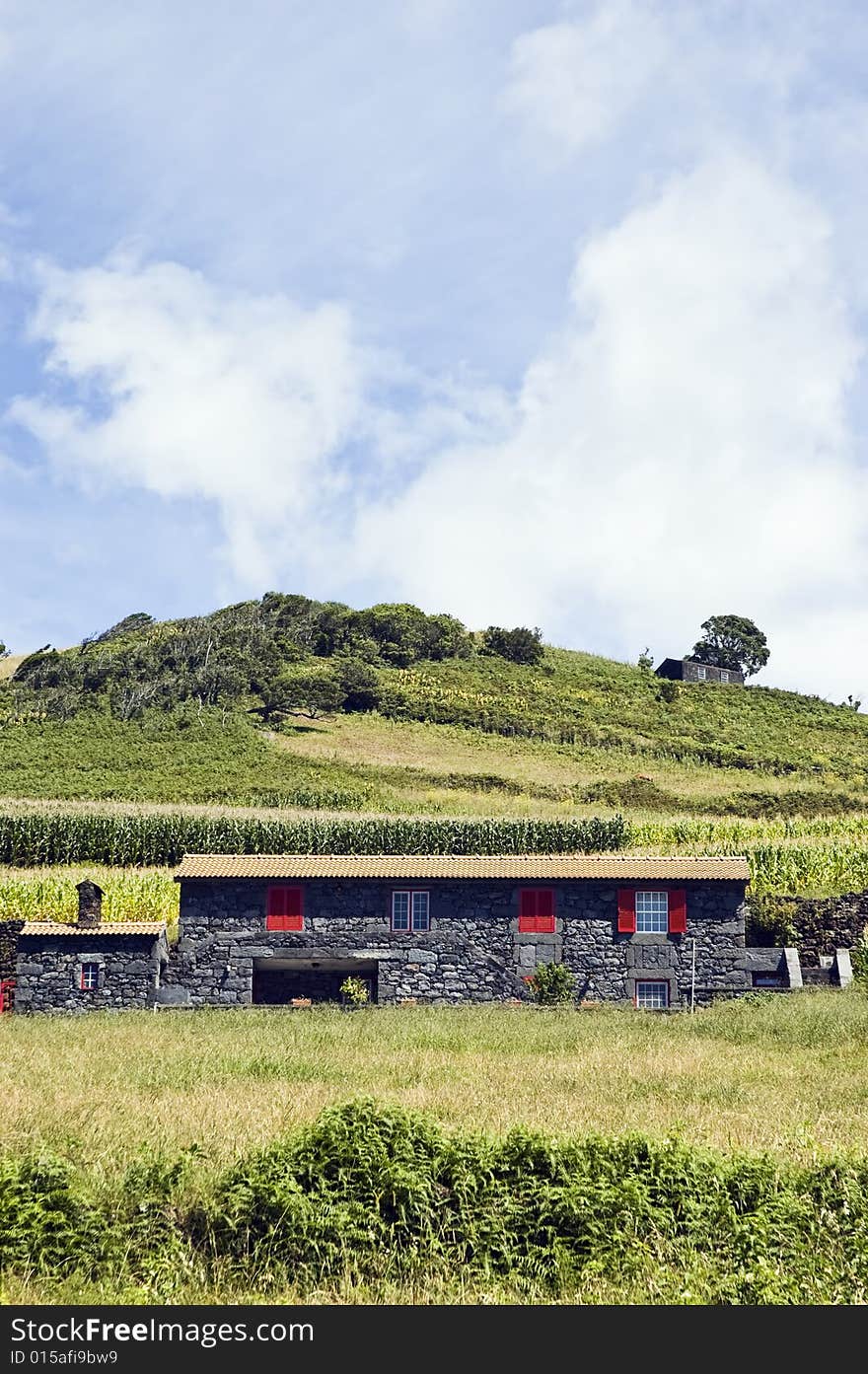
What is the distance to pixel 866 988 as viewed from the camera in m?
32.1

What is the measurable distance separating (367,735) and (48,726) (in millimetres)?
20851

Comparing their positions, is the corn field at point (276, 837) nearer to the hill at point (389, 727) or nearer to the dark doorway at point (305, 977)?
the hill at point (389, 727)

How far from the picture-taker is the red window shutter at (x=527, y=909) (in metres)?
35.3

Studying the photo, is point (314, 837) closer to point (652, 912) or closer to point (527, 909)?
point (527, 909)

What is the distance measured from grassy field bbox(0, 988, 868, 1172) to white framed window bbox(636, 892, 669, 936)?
6261 mm

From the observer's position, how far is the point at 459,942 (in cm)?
3544

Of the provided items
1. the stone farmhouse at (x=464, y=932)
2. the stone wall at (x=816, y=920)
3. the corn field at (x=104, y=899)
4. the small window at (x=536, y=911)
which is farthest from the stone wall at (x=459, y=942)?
the corn field at (x=104, y=899)

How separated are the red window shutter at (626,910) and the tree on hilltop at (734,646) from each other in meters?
86.9

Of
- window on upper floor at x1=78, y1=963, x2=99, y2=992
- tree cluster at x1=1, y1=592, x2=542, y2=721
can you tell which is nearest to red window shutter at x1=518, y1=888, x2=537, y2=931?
window on upper floor at x1=78, y1=963, x2=99, y2=992

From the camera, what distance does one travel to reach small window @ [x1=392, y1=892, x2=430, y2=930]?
117 feet

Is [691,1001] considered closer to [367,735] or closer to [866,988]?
[866,988]

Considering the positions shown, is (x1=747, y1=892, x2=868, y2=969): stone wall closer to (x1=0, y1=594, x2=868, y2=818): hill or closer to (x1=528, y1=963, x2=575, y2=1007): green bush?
(x1=528, y1=963, x2=575, y2=1007): green bush

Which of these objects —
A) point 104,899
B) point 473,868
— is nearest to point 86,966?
point 104,899

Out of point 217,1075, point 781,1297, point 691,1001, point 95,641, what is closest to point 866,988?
point 691,1001
